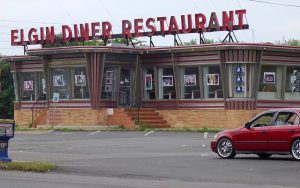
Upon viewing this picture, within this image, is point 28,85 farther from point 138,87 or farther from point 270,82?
point 270,82

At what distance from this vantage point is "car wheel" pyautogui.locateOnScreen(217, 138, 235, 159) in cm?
2158

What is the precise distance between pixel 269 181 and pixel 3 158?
8.37 meters


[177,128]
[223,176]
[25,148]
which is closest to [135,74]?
[177,128]

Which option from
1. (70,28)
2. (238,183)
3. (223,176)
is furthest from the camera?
(70,28)

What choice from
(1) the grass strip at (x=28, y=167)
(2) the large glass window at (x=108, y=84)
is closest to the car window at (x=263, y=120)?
(1) the grass strip at (x=28, y=167)

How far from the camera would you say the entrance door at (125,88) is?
43625 mm

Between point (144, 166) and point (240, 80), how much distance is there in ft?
72.1

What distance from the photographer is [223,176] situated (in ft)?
54.6

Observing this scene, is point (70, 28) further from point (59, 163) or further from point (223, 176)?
point (223, 176)

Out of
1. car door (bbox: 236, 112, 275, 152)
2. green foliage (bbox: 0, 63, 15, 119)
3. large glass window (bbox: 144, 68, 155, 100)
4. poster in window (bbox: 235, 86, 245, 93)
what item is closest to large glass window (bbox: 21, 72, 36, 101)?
large glass window (bbox: 144, 68, 155, 100)

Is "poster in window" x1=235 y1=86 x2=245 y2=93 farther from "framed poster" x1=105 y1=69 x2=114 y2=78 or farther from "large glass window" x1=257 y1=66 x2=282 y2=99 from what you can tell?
"framed poster" x1=105 y1=69 x2=114 y2=78

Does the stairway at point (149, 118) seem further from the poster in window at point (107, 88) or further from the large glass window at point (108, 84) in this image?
the poster in window at point (107, 88)

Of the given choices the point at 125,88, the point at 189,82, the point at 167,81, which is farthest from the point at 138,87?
the point at 189,82

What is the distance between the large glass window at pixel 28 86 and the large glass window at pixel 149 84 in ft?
26.6
